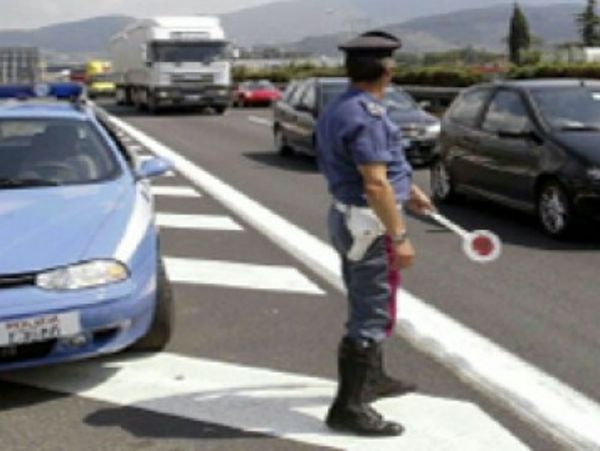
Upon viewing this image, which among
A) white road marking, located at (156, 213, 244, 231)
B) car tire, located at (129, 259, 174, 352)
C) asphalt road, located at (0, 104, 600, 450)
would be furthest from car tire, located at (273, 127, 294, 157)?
car tire, located at (129, 259, 174, 352)

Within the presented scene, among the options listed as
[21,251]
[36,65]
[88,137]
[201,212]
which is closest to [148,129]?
[36,65]

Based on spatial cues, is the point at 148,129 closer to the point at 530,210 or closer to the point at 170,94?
the point at 170,94

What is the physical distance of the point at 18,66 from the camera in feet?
77.0

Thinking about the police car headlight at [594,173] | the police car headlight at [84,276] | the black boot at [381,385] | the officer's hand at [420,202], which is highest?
the officer's hand at [420,202]

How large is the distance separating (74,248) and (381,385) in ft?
5.41

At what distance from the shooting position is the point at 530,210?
9.38 meters

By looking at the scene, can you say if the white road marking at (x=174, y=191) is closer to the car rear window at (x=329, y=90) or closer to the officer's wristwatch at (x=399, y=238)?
the car rear window at (x=329, y=90)

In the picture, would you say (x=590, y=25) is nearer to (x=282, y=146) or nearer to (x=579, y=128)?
(x=282, y=146)

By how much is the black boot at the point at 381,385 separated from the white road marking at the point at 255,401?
50 millimetres

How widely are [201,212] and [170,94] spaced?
2137cm

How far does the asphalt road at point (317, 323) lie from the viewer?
437cm

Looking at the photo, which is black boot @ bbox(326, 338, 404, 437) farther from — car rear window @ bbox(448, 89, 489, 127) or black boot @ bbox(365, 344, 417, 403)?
car rear window @ bbox(448, 89, 489, 127)

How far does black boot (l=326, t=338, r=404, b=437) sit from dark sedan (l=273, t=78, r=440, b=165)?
10.2 meters

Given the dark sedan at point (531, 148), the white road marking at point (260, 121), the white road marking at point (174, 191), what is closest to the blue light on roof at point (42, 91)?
the white road marking at point (174, 191)
